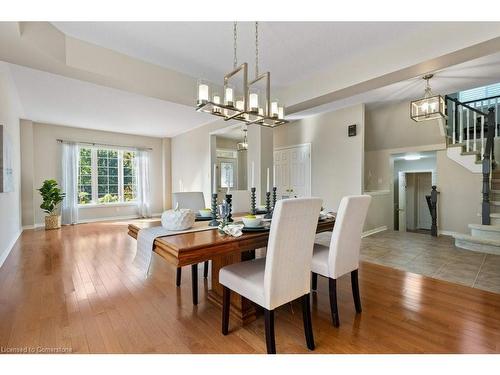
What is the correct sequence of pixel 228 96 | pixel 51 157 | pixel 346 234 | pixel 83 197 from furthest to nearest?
pixel 83 197, pixel 51 157, pixel 228 96, pixel 346 234

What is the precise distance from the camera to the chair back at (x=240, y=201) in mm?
3199

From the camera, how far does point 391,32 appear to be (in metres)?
2.38

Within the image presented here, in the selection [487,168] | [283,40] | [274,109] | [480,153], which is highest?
[283,40]

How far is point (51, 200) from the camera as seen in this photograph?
5.50 metres

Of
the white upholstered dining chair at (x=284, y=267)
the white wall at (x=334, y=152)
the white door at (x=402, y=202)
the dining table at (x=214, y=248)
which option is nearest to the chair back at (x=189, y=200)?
the dining table at (x=214, y=248)

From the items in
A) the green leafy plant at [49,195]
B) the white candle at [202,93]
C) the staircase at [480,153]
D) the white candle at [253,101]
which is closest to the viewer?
the white candle at [202,93]

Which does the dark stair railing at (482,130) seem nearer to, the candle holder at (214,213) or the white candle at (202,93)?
the candle holder at (214,213)

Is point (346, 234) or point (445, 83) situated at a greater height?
point (445, 83)

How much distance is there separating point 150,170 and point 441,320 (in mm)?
7538

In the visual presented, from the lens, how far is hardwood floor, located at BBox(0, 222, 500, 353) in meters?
1.61

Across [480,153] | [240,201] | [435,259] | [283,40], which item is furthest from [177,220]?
[480,153]

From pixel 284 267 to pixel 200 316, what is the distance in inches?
39.0

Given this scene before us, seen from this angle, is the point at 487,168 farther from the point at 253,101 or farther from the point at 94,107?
the point at 94,107

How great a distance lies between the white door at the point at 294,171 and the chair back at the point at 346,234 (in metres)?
3.47
